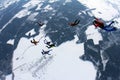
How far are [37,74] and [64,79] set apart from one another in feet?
80.3

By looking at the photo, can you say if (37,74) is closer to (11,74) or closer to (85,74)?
(11,74)

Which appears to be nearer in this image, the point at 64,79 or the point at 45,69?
the point at 64,79

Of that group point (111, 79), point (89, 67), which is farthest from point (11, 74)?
point (111, 79)

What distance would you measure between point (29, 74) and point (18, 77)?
9.90 metres

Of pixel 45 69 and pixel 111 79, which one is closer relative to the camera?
pixel 111 79

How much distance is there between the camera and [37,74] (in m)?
195

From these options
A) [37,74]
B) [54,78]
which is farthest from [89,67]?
[37,74]

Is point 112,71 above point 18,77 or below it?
below

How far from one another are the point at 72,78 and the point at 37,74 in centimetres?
3026

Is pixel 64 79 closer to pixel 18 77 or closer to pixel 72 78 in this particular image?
Answer: pixel 72 78

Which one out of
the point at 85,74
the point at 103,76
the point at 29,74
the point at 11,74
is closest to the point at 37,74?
the point at 29,74

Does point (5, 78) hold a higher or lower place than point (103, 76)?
higher

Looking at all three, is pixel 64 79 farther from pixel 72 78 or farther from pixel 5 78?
pixel 5 78

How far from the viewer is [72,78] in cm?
18950
